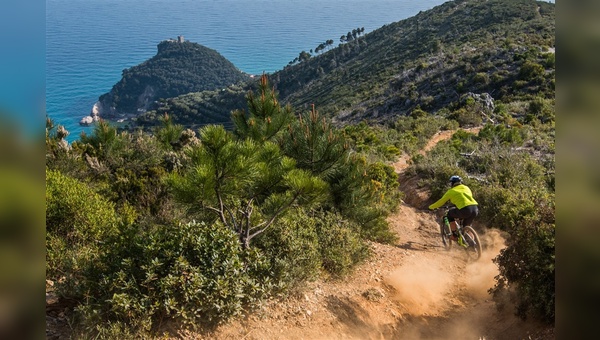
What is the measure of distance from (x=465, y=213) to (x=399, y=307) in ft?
7.72

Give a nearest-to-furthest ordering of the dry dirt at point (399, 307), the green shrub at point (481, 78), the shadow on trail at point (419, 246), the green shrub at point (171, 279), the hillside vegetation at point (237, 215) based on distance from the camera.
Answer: the green shrub at point (171, 279) → the hillside vegetation at point (237, 215) → the dry dirt at point (399, 307) → the shadow on trail at point (419, 246) → the green shrub at point (481, 78)

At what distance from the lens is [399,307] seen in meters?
6.82

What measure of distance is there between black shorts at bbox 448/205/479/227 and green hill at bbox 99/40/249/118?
90178mm

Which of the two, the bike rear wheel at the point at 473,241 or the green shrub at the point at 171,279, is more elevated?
the green shrub at the point at 171,279

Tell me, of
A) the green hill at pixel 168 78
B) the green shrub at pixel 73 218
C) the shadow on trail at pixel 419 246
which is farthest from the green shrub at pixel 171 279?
the green hill at pixel 168 78

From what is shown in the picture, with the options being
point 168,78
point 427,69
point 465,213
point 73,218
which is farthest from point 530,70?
point 168,78

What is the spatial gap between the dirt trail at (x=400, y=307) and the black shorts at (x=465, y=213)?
2.94 ft

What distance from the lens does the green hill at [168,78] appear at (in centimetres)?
9331

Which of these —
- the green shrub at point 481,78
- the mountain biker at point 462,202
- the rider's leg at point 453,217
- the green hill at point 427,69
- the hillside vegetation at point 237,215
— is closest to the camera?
the hillside vegetation at point 237,215

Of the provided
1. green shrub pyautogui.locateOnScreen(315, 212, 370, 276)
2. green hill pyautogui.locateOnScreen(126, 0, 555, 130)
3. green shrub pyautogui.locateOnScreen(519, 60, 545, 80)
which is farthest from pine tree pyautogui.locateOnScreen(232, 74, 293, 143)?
green shrub pyautogui.locateOnScreen(519, 60, 545, 80)

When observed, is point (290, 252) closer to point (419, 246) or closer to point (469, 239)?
point (469, 239)

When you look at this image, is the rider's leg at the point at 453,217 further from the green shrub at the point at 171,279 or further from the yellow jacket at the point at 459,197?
the green shrub at the point at 171,279
